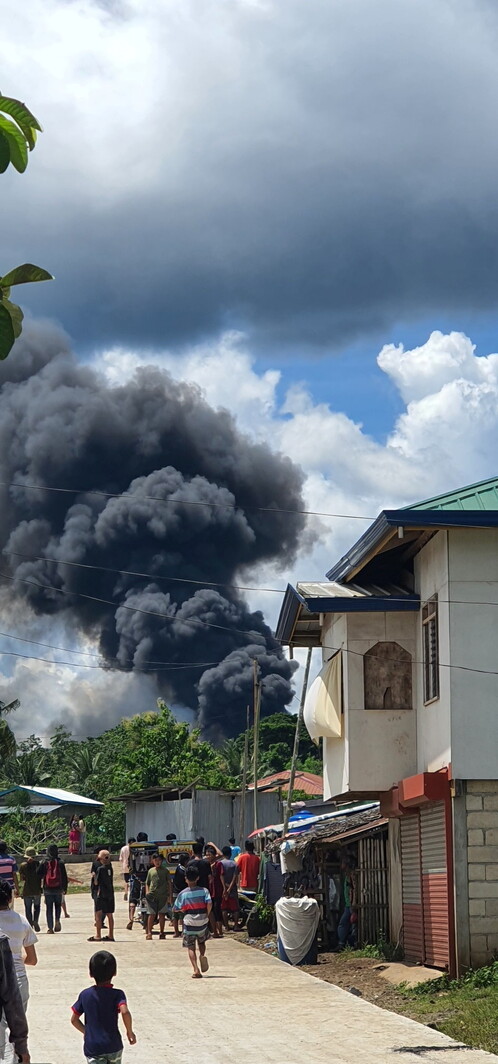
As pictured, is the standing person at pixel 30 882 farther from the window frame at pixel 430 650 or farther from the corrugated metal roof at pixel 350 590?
the window frame at pixel 430 650

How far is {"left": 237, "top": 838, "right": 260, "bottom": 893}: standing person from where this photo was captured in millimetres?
26234

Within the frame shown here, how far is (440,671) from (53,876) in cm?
1065

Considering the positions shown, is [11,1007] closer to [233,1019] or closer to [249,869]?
[233,1019]

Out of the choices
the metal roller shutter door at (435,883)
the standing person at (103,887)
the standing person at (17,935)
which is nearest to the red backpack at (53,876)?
the standing person at (103,887)

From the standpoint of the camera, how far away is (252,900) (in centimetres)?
2627

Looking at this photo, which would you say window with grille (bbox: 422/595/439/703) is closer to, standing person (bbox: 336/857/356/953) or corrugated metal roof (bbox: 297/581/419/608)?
corrugated metal roof (bbox: 297/581/419/608)

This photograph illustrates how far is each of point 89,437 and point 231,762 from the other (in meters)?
46.0

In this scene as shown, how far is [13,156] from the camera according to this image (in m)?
4.12

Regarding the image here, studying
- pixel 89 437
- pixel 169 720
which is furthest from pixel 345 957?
pixel 89 437

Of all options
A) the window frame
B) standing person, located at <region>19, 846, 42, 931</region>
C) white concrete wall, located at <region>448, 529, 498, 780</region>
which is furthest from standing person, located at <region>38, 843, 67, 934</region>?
white concrete wall, located at <region>448, 529, 498, 780</region>

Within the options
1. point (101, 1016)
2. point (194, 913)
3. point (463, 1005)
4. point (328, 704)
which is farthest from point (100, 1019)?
point (328, 704)

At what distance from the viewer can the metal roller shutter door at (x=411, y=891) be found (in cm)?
1914

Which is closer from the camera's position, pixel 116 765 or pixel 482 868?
pixel 482 868

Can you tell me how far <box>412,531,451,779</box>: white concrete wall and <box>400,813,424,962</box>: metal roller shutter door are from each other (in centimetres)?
139
